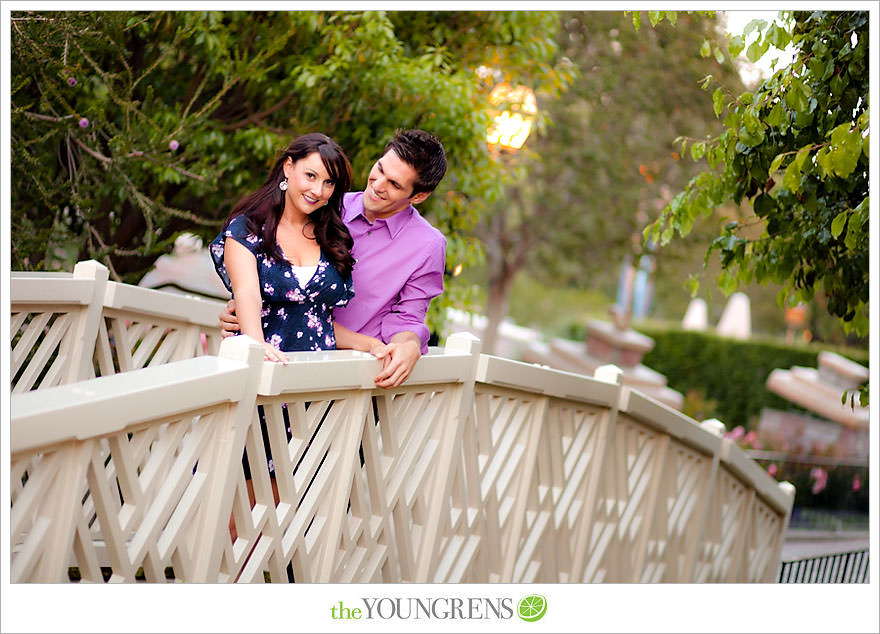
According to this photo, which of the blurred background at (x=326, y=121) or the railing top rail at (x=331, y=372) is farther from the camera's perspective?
the blurred background at (x=326, y=121)

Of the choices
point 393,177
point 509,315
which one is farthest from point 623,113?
point 509,315

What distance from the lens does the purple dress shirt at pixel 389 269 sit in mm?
3031

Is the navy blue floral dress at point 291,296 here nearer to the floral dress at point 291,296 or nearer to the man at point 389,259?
the floral dress at point 291,296

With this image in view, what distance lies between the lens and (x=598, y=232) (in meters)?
14.5

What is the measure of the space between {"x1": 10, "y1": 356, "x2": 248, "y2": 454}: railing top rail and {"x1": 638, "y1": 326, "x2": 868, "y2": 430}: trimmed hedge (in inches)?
582

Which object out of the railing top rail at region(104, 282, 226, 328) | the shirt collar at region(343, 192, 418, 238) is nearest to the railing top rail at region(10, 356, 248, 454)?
the shirt collar at region(343, 192, 418, 238)

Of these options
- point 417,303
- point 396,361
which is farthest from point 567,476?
point 396,361

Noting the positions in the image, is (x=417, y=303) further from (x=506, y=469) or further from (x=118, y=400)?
(x=118, y=400)

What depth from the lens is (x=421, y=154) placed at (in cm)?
285

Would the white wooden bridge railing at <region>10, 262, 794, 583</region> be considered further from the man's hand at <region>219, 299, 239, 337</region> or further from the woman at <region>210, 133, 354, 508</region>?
the woman at <region>210, 133, 354, 508</region>

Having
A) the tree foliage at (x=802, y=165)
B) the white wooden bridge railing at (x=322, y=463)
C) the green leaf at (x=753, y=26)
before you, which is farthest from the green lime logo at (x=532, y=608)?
the green leaf at (x=753, y=26)

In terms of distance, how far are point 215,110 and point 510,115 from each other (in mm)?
1902

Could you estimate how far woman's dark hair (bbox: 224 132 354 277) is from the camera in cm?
273

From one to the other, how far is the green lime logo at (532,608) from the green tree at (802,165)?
1.49m
